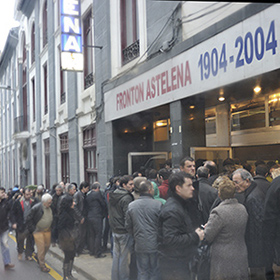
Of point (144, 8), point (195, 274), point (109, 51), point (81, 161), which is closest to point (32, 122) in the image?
point (81, 161)

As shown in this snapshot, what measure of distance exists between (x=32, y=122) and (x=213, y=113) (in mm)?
16664

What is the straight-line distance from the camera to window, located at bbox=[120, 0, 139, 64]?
1134 centimetres

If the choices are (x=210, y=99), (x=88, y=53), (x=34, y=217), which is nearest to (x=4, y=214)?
(x=34, y=217)

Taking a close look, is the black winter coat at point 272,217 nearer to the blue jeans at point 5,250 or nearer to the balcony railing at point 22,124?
the blue jeans at point 5,250

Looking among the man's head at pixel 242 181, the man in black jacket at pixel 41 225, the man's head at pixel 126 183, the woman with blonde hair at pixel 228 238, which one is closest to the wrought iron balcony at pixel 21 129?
the man in black jacket at pixel 41 225

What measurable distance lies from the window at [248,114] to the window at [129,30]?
124 inches

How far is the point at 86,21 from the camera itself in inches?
594

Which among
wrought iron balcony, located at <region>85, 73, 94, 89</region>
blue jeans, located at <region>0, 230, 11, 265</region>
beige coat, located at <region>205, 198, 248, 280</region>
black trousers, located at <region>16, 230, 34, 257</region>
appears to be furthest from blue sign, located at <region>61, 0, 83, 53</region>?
beige coat, located at <region>205, 198, 248, 280</region>

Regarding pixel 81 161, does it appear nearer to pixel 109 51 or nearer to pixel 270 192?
pixel 109 51

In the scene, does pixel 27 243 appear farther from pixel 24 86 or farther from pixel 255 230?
pixel 24 86

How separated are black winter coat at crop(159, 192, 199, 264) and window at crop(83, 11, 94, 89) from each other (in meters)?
10.8

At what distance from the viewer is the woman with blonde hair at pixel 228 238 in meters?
4.50

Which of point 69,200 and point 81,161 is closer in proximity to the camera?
point 69,200

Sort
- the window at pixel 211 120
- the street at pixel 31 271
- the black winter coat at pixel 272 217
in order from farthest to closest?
the window at pixel 211 120, the street at pixel 31 271, the black winter coat at pixel 272 217
